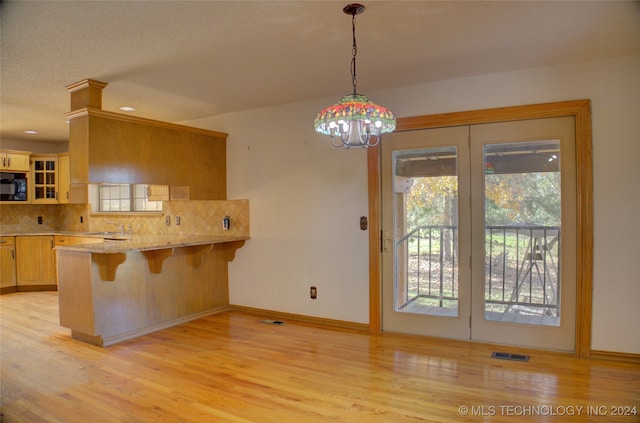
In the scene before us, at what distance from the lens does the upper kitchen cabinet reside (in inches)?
147

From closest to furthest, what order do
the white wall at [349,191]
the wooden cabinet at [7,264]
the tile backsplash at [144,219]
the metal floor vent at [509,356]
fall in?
the white wall at [349,191], the metal floor vent at [509,356], the tile backsplash at [144,219], the wooden cabinet at [7,264]

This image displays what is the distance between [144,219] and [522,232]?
4.94 metres

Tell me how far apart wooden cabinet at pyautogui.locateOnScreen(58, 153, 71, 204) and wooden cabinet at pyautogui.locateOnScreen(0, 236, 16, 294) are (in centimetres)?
94

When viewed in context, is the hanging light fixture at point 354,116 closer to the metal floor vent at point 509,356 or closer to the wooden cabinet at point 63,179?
the metal floor vent at point 509,356

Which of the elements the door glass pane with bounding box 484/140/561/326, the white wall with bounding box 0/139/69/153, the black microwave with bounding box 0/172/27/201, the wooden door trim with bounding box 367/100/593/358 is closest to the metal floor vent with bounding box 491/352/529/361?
the door glass pane with bounding box 484/140/561/326

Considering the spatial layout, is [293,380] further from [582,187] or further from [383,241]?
[582,187]

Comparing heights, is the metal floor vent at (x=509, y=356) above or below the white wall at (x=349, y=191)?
below

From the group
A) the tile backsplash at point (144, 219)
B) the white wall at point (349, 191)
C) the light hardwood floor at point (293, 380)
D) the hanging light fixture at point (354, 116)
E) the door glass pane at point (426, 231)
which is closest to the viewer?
the hanging light fixture at point (354, 116)

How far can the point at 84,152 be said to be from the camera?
372 centimetres

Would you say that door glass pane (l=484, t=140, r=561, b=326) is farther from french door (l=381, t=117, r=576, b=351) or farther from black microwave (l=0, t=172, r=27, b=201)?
black microwave (l=0, t=172, r=27, b=201)

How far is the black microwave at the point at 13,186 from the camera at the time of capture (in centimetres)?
643

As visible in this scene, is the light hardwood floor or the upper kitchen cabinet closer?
the light hardwood floor

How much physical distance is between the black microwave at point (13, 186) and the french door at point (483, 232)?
6.02 metres

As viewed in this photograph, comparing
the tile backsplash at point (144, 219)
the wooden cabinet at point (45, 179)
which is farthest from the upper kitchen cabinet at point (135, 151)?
the wooden cabinet at point (45, 179)
